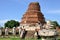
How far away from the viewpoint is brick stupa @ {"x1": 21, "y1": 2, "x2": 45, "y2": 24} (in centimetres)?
4775

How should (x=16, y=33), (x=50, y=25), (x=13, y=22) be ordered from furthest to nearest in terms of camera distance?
(x=13, y=22) < (x=16, y=33) < (x=50, y=25)

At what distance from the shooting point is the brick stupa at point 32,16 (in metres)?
47.8

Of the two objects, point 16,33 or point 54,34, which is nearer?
point 54,34

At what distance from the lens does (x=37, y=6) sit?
169 feet

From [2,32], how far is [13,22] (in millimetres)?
33105

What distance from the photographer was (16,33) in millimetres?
30328

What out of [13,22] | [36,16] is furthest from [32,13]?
[13,22]

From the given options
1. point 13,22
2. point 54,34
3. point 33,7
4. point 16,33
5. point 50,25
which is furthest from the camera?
point 13,22

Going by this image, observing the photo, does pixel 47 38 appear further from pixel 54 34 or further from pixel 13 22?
pixel 13 22

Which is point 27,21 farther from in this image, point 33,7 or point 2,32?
point 2,32

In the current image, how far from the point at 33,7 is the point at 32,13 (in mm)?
2683

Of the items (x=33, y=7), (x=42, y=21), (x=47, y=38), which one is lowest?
(x=47, y=38)

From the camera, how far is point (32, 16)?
159ft

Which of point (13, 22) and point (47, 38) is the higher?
point (13, 22)
